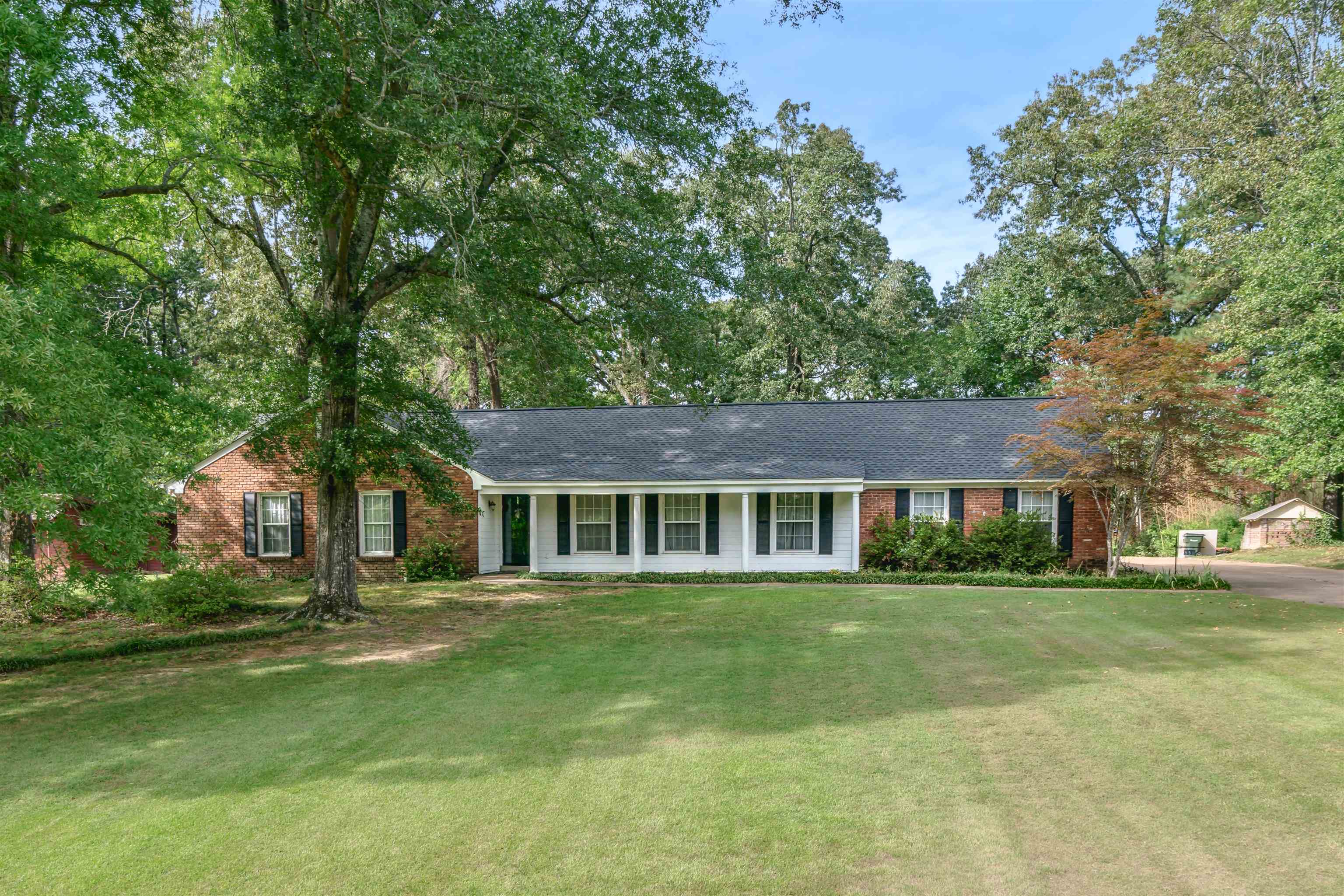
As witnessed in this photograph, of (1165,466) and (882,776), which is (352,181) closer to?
(882,776)

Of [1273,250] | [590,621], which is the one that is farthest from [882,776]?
[1273,250]

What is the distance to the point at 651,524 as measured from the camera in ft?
60.3

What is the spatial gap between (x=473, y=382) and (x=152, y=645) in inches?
822

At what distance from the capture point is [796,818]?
14.9 ft

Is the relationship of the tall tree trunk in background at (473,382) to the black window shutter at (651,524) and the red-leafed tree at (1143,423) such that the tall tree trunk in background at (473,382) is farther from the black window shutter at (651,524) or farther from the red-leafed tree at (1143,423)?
the red-leafed tree at (1143,423)

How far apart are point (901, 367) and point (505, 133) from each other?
25.8 metres

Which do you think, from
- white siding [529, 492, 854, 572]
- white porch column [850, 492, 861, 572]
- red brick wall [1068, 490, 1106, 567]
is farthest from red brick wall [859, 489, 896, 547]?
red brick wall [1068, 490, 1106, 567]

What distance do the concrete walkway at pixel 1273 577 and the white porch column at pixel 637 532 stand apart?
1188 cm

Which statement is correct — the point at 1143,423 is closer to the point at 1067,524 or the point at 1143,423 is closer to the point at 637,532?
the point at 1067,524

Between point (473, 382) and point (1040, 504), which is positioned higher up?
point (473, 382)

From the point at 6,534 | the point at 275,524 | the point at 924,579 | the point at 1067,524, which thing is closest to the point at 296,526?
the point at 275,524

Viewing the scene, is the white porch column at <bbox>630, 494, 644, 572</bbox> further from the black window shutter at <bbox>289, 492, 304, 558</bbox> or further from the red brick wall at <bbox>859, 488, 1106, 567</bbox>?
the black window shutter at <bbox>289, 492, 304, 558</bbox>

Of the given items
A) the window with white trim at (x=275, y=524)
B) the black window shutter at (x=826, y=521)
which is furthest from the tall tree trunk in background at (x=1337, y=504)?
the window with white trim at (x=275, y=524)

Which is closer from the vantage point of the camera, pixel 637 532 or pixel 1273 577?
pixel 1273 577
